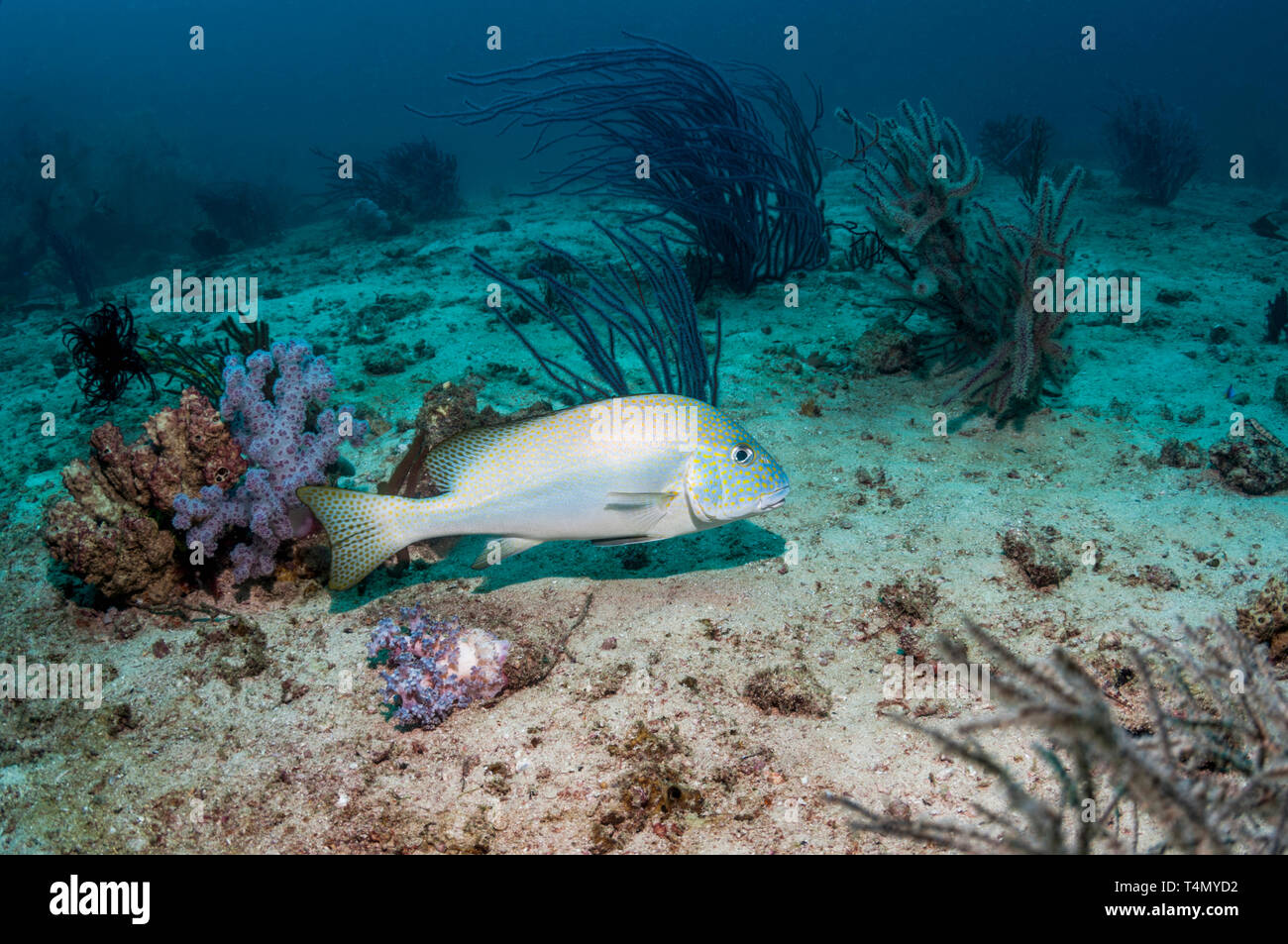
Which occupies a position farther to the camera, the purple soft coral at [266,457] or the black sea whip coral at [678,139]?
the black sea whip coral at [678,139]

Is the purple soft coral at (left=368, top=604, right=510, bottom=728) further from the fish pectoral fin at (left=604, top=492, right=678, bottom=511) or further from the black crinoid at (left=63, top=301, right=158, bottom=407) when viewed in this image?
the black crinoid at (left=63, top=301, right=158, bottom=407)

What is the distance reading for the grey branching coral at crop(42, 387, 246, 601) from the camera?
3.49 m

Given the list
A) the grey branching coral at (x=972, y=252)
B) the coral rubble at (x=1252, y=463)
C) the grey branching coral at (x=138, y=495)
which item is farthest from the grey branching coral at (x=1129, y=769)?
the grey branching coral at (x=138, y=495)

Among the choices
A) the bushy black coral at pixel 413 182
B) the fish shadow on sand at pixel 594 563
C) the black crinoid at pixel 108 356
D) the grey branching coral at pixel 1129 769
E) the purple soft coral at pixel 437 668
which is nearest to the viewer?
the grey branching coral at pixel 1129 769

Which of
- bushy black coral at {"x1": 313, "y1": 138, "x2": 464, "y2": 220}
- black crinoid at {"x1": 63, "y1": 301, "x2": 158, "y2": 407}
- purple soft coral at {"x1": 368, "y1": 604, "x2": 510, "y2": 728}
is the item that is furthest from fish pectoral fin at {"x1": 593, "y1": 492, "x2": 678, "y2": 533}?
bushy black coral at {"x1": 313, "y1": 138, "x2": 464, "y2": 220}

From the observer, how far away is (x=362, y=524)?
302 centimetres

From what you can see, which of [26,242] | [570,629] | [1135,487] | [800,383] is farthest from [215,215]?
[1135,487]

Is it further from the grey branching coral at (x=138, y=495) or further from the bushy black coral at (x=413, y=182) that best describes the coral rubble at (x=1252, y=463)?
the bushy black coral at (x=413, y=182)

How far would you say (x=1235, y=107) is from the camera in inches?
1387

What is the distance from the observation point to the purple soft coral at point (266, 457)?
3701mm

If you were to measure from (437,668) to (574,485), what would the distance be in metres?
1.01

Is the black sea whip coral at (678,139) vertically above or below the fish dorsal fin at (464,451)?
above

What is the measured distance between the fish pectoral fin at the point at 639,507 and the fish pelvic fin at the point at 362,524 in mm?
882
